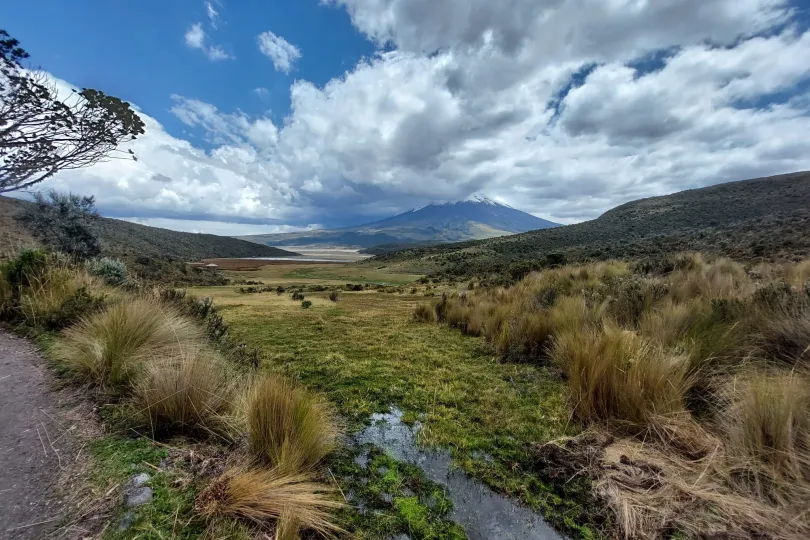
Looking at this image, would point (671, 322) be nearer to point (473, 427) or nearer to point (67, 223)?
point (473, 427)

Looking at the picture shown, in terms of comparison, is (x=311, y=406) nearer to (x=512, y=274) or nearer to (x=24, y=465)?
(x=24, y=465)

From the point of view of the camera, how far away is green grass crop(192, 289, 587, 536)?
3064 millimetres

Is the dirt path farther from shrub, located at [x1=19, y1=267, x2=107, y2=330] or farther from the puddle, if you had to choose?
the puddle

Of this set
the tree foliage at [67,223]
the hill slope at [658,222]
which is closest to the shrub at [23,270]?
the tree foliage at [67,223]

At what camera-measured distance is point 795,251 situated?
14398 millimetres

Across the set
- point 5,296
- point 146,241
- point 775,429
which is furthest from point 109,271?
point 146,241

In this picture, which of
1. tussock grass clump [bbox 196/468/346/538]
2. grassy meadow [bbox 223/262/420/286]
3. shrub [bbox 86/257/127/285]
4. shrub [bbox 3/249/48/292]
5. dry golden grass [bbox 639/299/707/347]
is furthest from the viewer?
grassy meadow [bbox 223/262/420/286]

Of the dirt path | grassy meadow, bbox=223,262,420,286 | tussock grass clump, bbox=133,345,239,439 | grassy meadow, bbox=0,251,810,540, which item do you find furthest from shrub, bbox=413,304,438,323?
grassy meadow, bbox=223,262,420,286

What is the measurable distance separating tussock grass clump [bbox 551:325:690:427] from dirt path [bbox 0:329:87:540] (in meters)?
4.11

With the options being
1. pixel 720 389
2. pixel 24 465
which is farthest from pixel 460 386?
pixel 24 465

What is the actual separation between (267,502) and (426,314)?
30.4 feet

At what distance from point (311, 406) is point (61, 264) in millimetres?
8336

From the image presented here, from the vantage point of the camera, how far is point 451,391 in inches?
187

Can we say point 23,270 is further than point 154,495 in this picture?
Yes
